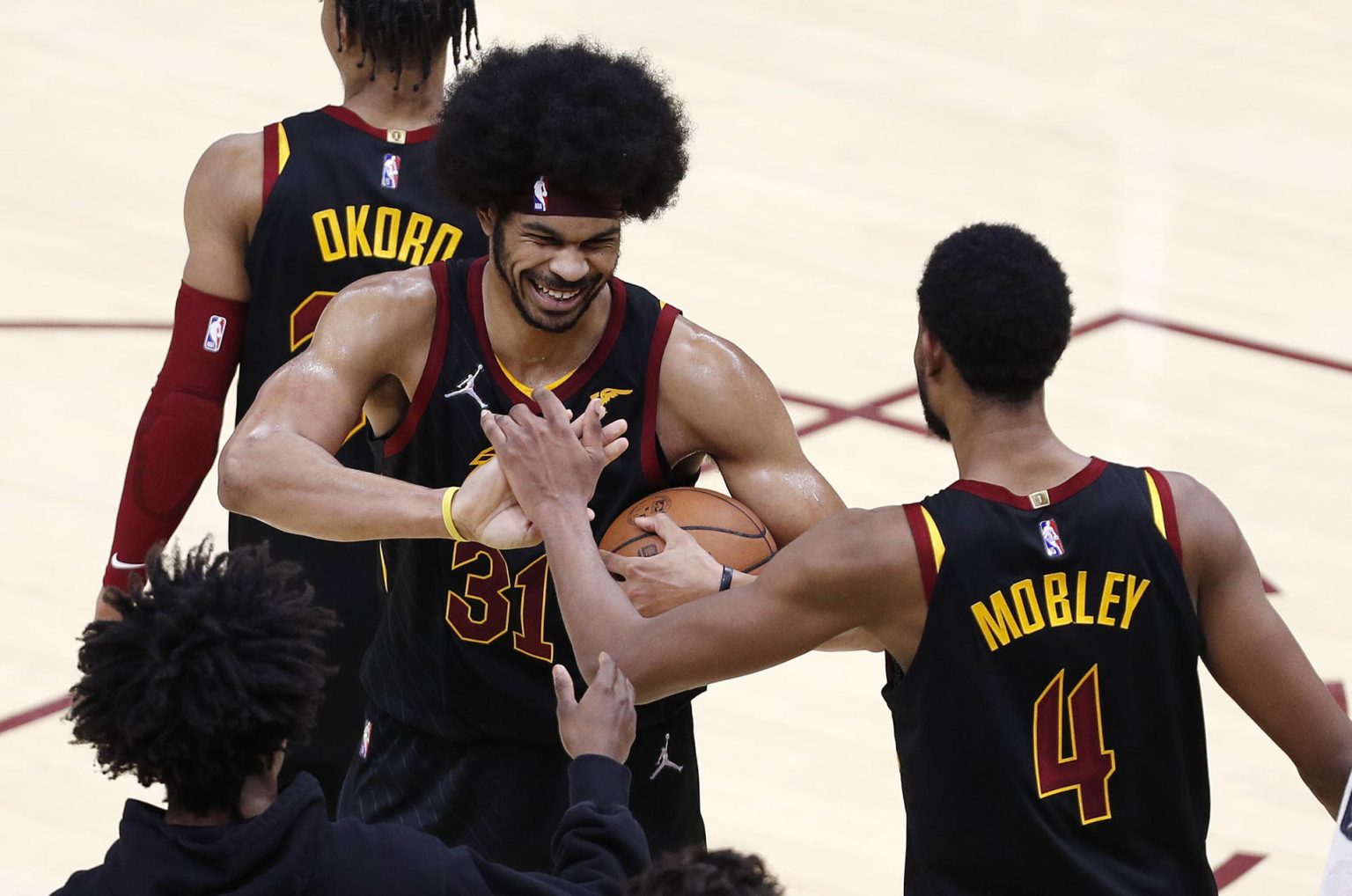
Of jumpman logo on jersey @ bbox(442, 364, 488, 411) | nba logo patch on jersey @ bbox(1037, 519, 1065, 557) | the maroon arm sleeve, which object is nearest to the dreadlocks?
the maroon arm sleeve

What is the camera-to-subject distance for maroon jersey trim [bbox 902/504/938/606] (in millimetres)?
3072

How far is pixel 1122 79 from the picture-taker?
11578 mm

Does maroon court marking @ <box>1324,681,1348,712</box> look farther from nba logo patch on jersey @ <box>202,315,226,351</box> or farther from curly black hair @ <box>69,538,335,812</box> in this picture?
curly black hair @ <box>69,538,335,812</box>

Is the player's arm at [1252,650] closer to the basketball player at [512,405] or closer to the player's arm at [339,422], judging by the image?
the basketball player at [512,405]

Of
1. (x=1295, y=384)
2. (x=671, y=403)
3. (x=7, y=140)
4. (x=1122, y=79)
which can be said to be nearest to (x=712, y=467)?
(x=1295, y=384)

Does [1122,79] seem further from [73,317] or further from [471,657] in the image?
[471,657]

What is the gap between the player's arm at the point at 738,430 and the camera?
154 inches

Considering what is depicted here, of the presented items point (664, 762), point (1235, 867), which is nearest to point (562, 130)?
point (664, 762)

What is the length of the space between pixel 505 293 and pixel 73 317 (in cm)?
484

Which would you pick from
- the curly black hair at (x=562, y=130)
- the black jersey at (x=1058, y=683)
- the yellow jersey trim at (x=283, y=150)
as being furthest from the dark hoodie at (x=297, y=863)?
the yellow jersey trim at (x=283, y=150)

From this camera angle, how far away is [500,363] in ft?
12.9

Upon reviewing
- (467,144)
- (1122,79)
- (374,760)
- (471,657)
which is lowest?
(374,760)

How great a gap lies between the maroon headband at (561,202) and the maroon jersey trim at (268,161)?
2.69 feet

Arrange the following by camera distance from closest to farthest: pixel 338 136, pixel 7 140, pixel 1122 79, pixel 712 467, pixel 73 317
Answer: pixel 338 136 < pixel 712 467 < pixel 73 317 < pixel 7 140 < pixel 1122 79
